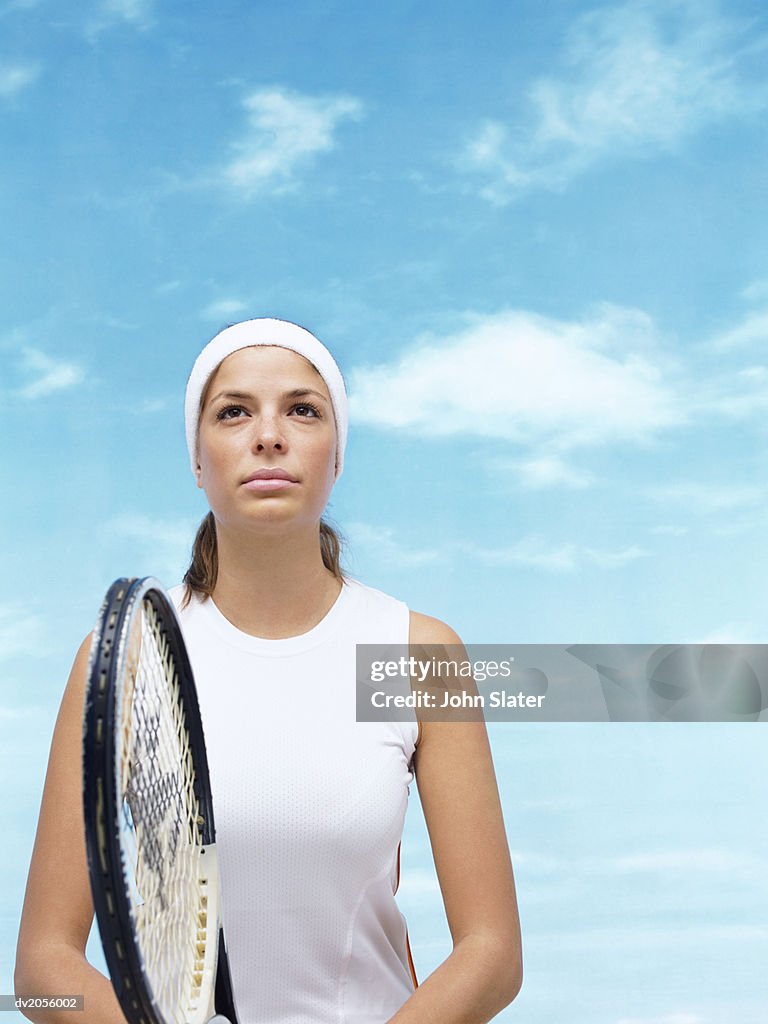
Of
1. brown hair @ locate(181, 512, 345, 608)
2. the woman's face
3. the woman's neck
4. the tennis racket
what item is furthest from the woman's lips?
the tennis racket

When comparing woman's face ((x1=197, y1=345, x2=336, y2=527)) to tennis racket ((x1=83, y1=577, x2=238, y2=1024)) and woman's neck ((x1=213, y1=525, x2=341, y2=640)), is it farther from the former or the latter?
tennis racket ((x1=83, y1=577, x2=238, y2=1024))

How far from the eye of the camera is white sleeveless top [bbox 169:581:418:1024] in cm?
188

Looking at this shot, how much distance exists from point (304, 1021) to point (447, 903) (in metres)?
0.26

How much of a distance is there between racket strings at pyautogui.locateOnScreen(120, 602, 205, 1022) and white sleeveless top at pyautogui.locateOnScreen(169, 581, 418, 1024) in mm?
274

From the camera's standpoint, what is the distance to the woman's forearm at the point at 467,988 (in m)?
1.74

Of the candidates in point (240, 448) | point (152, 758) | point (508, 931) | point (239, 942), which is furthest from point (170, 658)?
point (508, 931)

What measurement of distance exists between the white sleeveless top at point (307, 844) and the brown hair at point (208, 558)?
0.54ft

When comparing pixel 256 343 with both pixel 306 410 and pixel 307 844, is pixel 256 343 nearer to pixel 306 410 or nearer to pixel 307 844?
pixel 306 410

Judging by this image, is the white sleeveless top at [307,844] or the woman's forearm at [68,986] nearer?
the woman's forearm at [68,986]

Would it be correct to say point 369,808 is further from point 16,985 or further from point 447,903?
point 16,985

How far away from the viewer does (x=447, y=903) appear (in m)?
1.92

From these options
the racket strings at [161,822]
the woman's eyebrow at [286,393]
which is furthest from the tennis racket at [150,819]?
the woman's eyebrow at [286,393]

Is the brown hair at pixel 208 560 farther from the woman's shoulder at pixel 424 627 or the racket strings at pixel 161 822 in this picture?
the racket strings at pixel 161 822

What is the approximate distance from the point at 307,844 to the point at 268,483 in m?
0.51
